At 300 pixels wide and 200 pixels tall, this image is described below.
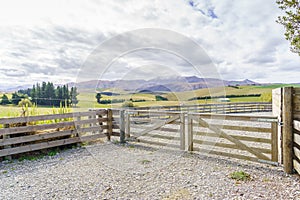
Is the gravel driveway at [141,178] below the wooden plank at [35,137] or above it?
→ below

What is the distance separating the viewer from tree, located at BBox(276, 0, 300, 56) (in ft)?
24.0

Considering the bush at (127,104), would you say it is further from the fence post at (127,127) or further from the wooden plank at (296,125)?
the wooden plank at (296,125)

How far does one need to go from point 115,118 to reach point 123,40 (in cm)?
298

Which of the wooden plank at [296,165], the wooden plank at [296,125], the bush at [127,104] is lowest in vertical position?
the wooden plank at [296,165]

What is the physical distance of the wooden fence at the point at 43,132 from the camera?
4562 millimetres

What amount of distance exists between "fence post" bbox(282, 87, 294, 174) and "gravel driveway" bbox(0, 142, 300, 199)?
0.70 feet

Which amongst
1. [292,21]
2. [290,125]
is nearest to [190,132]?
[290,125]

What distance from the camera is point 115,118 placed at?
21.8 feet

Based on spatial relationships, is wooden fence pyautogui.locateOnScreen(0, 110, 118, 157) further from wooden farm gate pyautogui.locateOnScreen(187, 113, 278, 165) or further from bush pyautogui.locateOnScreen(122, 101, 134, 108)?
bush pyautogui.locateOnScreen(122, 101, 134, 108)

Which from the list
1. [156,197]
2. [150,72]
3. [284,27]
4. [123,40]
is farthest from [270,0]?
[156,197]

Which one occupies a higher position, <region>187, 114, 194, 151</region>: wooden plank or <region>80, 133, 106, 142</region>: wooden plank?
<region>187, 114, 194, 151</region>: wooden plank

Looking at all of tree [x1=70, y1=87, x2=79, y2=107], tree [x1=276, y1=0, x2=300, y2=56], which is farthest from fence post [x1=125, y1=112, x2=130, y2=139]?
tree [x1=276, y1=0, x2=300, y2=56]

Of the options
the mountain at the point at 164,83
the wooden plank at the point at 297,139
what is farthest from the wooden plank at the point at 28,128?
the wooden plank at the point at 297,139

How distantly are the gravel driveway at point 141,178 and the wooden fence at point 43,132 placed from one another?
1.45 feet
